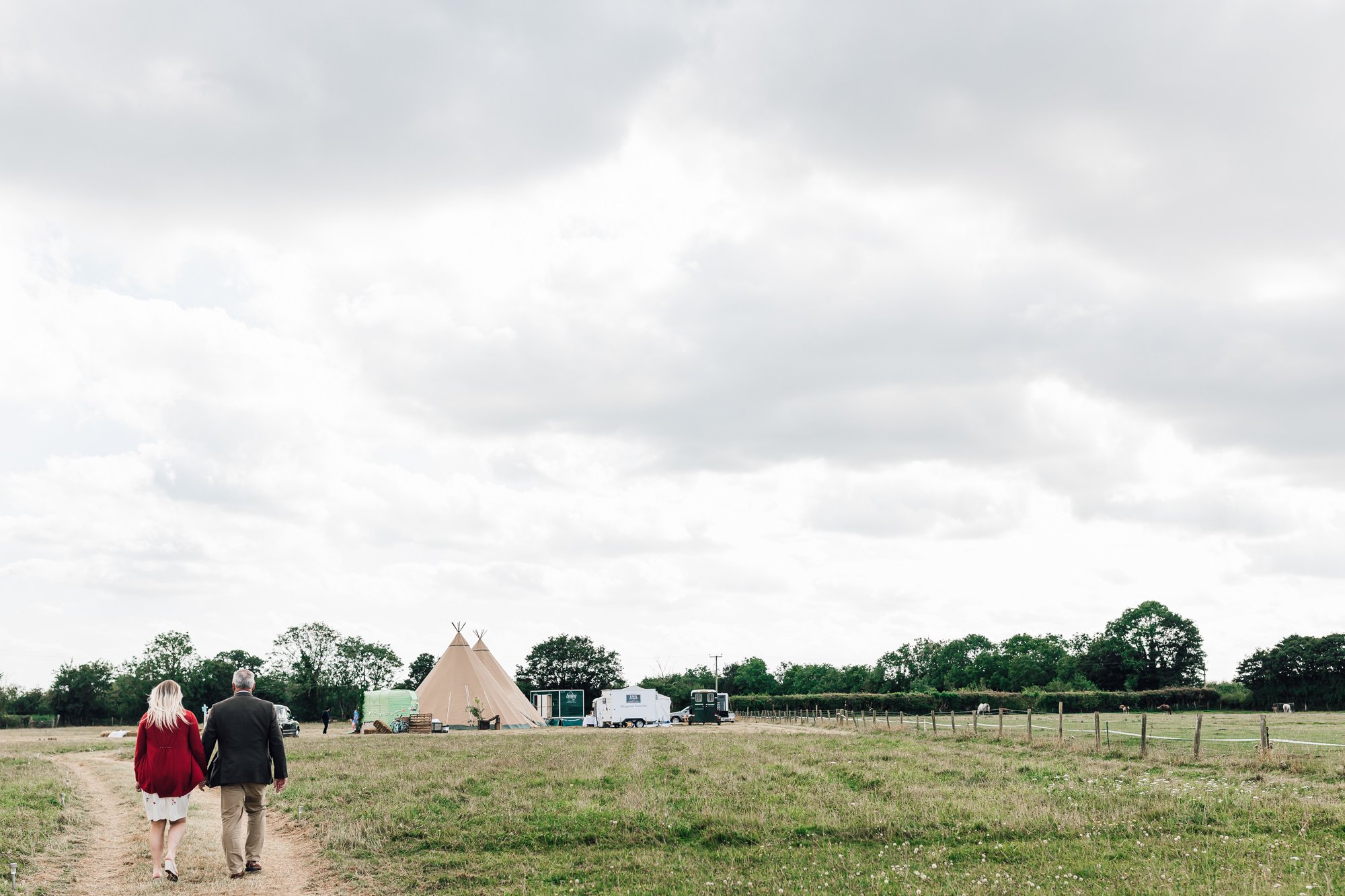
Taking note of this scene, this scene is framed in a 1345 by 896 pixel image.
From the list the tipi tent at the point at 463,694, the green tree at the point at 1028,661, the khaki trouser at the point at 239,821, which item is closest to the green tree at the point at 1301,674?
the green tree at the point at 1028,661

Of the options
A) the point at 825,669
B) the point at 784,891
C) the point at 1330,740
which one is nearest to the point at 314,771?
the point at 784,891

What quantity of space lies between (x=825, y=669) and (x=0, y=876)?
12840cm

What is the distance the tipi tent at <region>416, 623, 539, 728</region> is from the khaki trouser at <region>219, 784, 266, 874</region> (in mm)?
49435

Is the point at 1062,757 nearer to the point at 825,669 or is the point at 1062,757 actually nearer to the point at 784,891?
the point at 784,891

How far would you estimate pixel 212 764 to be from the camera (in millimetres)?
10461

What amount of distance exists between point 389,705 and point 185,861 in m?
50.1

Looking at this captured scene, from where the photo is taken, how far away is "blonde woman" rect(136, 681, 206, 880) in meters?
10.1

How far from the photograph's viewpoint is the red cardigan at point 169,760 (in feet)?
33.2

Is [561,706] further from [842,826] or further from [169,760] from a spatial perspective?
[169,760]

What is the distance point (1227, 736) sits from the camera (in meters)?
35.9

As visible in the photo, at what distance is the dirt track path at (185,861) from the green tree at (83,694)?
319 ft

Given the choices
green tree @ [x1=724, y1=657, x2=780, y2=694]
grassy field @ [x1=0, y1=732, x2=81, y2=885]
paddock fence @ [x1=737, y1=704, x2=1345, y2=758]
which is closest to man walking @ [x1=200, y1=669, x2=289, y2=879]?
grassy field @ [x1=0, y1=732, x2=81, y2=885]

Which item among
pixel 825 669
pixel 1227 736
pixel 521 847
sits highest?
pixel 521 847

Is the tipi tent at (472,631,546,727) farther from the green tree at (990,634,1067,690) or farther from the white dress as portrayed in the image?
the green tree at (990,634,1067,690)
